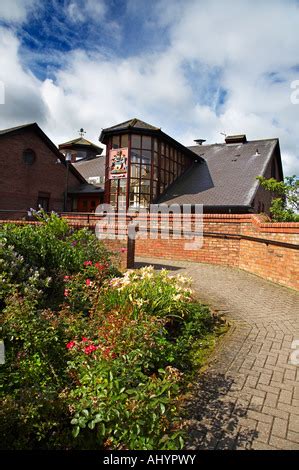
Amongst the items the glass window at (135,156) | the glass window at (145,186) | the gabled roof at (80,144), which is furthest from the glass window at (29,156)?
the gabled roof at (80,144)

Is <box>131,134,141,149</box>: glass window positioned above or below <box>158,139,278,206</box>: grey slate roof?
above

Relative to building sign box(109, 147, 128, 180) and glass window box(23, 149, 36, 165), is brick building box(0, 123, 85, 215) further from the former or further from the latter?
building sign box(109, 147, 128, 180)

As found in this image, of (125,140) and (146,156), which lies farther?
(146,156)

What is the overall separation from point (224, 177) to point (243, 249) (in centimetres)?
1128

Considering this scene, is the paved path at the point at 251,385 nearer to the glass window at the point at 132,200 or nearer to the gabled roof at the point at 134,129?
the glass window at the point at 132,200

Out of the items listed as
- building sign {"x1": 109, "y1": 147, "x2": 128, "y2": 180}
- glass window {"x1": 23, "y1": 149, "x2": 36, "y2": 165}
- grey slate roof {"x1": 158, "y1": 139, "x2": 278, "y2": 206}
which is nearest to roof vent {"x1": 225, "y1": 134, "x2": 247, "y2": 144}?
grey slate roof {"x1": 158, "y1": 139, "x2": 278, "y2": 206}

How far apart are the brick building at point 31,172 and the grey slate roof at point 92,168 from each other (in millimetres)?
2463

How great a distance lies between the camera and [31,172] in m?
21.2

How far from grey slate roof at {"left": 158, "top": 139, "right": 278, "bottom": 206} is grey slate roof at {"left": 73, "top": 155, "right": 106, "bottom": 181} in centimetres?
836

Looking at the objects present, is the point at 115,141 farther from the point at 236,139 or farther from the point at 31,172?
the point at 236,139

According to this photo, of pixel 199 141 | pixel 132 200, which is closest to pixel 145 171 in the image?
pixel 132 200

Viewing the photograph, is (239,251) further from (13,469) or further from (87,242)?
(13,469)

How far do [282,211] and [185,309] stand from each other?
9.77 metres

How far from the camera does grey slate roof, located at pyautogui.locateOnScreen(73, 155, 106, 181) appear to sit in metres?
26.2
